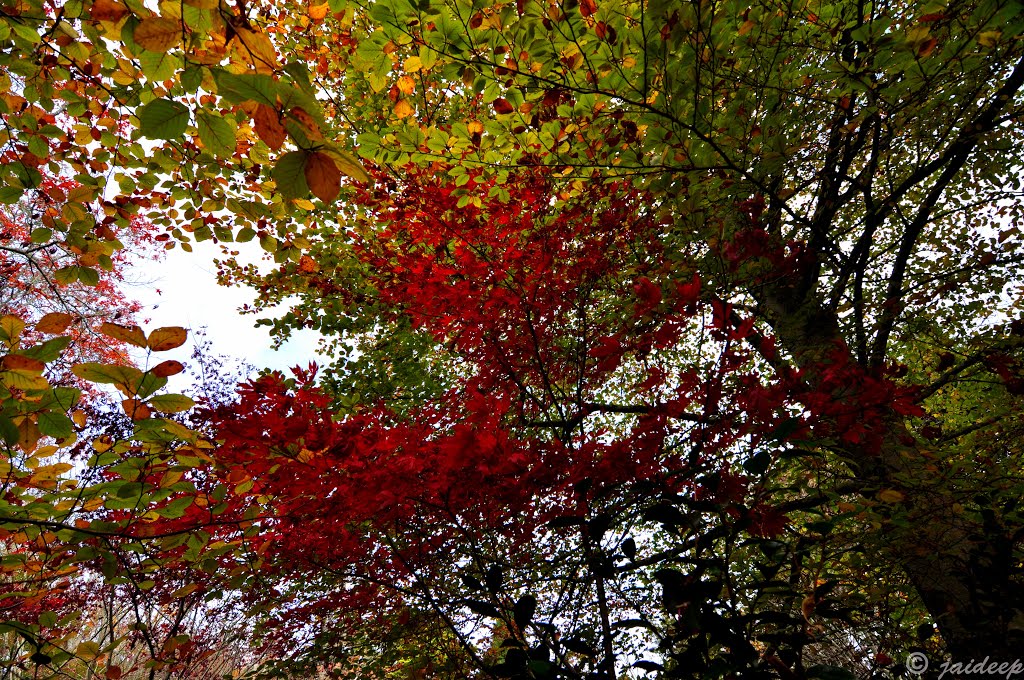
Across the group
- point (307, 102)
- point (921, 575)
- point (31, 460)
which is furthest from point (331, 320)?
point (921, 575)

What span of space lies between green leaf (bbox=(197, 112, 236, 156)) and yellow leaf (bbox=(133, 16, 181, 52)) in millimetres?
144

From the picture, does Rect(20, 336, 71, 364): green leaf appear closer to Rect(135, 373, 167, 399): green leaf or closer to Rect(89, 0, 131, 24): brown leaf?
Rect(135, 373, 167, 399): green leaf

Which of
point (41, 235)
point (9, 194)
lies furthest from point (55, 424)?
point (9, 194)

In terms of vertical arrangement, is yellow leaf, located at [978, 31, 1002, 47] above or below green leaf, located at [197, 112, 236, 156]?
above

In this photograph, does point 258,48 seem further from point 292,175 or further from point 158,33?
point 292,175

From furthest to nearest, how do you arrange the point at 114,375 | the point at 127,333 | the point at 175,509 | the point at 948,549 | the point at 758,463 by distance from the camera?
the point at 948,549 < the point at 758,463 < the point at 175,509 < the point at 114,375 < the point at 127,333

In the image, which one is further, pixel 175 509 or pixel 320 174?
pixel 175 509

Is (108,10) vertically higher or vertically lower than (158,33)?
higher

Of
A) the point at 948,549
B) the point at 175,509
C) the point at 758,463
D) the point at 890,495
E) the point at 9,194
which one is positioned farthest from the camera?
the point at 948,549

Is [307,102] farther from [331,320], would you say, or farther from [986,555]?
[331,320]

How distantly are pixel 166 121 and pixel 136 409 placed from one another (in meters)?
1.04

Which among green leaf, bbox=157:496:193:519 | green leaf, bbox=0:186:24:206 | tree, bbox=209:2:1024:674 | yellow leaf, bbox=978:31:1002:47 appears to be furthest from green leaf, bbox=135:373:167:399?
yellow leaf, bbox=978:31:1002:47

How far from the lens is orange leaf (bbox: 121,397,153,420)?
4.90 ft

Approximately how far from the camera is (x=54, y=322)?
1594 mm
